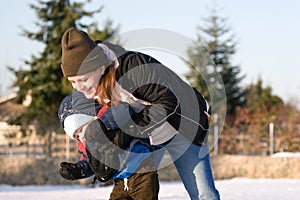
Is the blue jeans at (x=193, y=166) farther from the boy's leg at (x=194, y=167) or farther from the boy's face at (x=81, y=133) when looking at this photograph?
the boy's face at (x=81, y=133)

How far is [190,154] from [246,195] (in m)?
5.29

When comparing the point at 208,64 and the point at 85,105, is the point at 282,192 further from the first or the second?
the point at 85,105

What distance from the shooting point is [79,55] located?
280 cm

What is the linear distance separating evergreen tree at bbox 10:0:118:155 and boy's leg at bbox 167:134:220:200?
15993 millimetres

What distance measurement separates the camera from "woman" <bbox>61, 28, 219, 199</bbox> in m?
2.79

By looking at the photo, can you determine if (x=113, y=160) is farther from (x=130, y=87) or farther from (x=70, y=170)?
(x=130, y=87)

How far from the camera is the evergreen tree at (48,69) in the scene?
1988cm

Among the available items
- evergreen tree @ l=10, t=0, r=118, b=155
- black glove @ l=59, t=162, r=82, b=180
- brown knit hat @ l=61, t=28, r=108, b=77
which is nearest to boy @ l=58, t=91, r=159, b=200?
black glove @ l=59, t=162, r=82, b=180

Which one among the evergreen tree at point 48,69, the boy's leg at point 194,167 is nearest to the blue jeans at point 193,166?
the boy's leg at point 194,167

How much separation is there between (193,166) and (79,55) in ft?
2.94

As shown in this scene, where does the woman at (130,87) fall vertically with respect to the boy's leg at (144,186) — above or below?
above

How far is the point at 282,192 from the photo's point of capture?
8750mm

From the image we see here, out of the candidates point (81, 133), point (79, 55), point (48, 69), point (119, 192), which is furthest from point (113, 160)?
point (48, 69)

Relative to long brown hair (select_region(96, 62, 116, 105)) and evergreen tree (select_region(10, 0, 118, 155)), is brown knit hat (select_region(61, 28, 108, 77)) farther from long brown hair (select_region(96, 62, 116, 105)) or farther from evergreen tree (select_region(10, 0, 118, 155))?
evergreen tree (select_region(10, 0, 118, 155))
